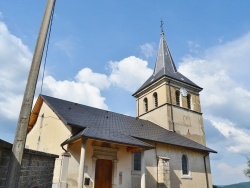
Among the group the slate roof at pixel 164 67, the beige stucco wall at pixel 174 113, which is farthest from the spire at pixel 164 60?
the beige stucco wall at pixel 174 113

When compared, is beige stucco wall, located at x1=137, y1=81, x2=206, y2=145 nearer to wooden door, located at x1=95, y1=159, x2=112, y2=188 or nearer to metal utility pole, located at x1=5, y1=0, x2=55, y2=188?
wooden door, located at x1=95, y1=159, x2=112, y2=188

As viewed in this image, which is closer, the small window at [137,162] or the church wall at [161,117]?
the small window at [137,162]

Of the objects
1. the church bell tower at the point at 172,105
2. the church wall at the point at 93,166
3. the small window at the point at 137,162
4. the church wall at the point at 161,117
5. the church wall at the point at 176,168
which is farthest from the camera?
the church bell tower at the point at 172,105

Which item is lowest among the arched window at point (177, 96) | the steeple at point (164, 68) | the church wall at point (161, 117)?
the church wall at point (161, 117)

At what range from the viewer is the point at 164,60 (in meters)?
27.2

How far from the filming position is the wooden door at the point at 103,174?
1261 cm

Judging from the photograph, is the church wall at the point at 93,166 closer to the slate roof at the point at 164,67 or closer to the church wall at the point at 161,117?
the church wall at the point at 161,117

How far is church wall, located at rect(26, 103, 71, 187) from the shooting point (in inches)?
498

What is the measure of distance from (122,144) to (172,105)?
11.2 meters

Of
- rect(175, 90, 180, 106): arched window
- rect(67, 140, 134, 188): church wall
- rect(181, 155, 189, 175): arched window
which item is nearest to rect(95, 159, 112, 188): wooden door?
rect(67, 140, 134, 188): church wall

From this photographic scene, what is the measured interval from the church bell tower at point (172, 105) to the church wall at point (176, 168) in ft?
12.3

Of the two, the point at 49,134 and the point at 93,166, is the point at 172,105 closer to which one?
the point at 93,166

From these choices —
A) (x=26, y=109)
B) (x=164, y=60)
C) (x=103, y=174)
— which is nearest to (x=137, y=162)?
(x=103, y=174)

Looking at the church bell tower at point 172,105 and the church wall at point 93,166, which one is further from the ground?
the church bell tower at point 172,105
